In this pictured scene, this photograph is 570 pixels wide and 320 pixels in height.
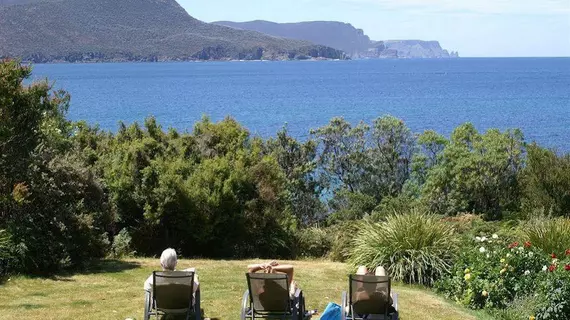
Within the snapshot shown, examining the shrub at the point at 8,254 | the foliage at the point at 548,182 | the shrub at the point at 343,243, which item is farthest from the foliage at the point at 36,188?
the foliage at the point at 548,182

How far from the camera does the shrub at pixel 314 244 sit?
728 inches

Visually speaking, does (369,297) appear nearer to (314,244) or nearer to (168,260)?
(168,260)

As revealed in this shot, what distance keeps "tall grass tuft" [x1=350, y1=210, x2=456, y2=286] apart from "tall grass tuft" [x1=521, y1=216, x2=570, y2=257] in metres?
1.33

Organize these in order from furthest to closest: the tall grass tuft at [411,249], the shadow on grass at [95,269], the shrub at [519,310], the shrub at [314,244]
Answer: the shrub at [314,244] → the tall grass tuft at [411,249] → the shadow on grass at [95,269] → the shrub at [519,310]

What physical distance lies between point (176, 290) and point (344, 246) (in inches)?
349

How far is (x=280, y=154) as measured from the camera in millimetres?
29891

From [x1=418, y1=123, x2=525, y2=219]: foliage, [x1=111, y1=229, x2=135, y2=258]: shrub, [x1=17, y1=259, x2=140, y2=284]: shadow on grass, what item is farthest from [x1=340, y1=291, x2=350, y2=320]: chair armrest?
[x1=418, y1=123, x2=525, y2=219]: foliage

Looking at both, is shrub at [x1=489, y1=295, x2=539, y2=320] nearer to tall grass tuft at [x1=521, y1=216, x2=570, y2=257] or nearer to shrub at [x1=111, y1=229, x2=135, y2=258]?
tall grass tuft at [x1=521, y1=216, x2=570, y2=257]

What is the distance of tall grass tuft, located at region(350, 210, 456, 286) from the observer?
11.9 meters

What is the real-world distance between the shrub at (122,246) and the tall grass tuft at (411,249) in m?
4.89

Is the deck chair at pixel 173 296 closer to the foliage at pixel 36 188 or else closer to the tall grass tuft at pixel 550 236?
the foliage at pixel 36 188

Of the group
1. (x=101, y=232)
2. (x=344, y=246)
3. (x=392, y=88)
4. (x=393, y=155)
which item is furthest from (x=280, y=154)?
(x=392, y=88)

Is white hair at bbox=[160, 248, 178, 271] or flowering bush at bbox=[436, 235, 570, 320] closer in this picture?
white hair at bbox=[160, 248, 178, 271]

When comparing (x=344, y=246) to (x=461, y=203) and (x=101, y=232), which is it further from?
(x=461, y=203)
